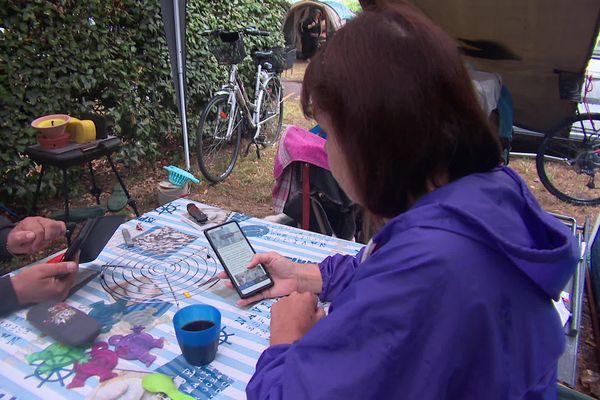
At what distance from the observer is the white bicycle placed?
192 inches

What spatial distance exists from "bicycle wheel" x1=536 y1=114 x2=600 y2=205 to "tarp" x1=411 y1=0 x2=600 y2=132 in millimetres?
843

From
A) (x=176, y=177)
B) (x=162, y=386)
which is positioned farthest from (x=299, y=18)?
(x=162, y=386)

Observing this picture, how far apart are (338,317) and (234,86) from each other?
4.54m

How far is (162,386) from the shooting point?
104 centimetres

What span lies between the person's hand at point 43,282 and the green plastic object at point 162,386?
0.49 m

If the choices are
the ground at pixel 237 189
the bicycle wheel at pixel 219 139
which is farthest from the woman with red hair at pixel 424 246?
the bicycle wheel at pixel 219 139

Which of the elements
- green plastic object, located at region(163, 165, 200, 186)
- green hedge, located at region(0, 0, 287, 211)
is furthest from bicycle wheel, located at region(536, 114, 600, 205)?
green hedge, located at region(0, 0, 287, 211)

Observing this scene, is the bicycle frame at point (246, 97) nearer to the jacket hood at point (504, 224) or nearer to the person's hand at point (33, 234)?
the person's hand at point (33, 234)

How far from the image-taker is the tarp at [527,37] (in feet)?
8.80

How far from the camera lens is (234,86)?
4980mm

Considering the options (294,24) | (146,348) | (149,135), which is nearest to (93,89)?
(149,135)

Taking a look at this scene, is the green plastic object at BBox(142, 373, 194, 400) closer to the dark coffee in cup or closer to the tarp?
the dark coffee in cup

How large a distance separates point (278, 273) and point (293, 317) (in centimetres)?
34

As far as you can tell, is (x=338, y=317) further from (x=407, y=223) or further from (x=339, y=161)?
(x=339, y=161)
